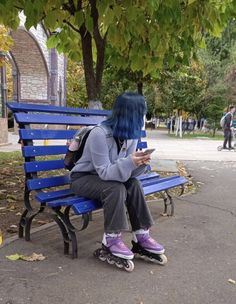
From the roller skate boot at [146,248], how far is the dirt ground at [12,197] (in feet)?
3.83

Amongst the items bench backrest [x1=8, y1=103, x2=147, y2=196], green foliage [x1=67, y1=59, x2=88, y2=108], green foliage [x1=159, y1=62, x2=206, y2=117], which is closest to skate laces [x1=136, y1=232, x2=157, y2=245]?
bench backrest [x1=8, y1=103, x2=147, y2=196]

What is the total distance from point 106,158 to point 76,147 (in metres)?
0.42

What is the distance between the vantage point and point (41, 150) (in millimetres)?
4066

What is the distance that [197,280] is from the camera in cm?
332

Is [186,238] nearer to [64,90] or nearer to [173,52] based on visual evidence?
[173,52]

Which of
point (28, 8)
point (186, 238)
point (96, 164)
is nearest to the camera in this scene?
point (96, 164)

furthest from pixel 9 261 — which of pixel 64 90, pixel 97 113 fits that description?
pixel 64 90

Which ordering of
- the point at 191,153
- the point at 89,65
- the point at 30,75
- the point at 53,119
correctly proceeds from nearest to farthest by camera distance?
the point at 53,119 < the point at 89,65 < the point at 191,153 < the point at 30,75

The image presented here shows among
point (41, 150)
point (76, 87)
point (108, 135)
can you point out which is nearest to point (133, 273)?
point (108, 135)

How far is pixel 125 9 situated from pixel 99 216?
2463 millimetres

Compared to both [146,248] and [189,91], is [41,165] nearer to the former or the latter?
[146,248]

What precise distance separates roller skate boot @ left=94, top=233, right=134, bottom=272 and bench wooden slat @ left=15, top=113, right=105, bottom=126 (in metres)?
1.30

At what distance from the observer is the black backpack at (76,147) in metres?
3.81

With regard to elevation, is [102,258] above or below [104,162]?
below
